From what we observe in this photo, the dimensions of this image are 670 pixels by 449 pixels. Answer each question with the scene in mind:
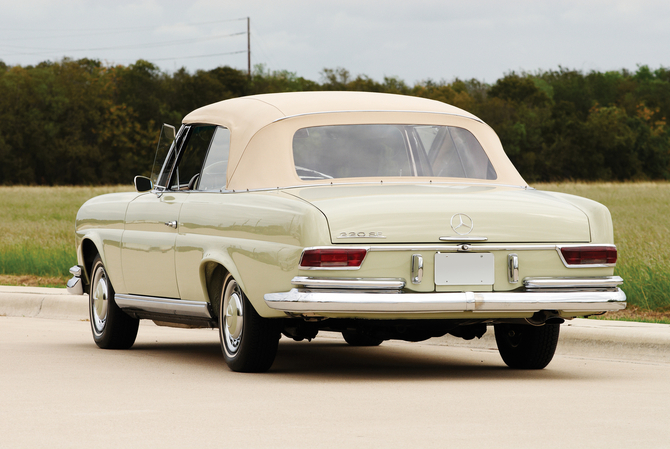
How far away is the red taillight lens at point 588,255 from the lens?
6.98 m

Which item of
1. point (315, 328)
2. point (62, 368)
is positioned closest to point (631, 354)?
point (315, 328)

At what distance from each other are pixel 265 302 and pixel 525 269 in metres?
1.55

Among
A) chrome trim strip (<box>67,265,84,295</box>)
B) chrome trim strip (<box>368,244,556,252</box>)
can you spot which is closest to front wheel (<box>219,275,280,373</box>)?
chrome trim strip (<box>368,244,556,252</box>)

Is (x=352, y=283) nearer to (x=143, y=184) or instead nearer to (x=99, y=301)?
(x=143, y=184)

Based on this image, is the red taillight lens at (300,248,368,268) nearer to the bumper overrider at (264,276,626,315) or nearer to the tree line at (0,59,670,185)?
the bumper overrider at (264,276,626,315)

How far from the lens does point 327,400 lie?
6.41m

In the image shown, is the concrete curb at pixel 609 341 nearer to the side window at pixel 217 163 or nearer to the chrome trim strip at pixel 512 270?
the chrome trim strip at pixel 512 270

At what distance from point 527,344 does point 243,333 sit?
2053 millimetres

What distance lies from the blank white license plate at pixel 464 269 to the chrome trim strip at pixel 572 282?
0.25m

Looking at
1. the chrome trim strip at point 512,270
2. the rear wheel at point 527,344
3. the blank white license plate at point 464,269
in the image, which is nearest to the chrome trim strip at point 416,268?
the blank white license plate at point 464,269

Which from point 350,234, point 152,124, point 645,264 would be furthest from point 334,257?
point 152,124

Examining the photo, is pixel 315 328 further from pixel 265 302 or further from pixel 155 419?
pixel 155 419

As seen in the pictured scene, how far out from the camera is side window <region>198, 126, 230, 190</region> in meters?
7.98

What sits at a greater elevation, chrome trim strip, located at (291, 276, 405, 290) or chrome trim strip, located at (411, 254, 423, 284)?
chrome trim strip, located at (411, 254, 423, 284)
